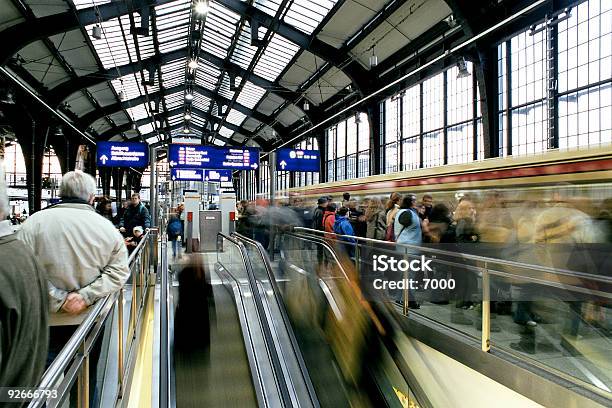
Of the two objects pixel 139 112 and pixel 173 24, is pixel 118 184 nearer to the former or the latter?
pixel 139 112

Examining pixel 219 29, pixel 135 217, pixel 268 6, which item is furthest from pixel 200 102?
pixel 135 217

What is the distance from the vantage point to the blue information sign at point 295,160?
18250 mm

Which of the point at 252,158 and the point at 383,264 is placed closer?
the point at 383,264

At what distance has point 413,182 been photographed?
439 inches

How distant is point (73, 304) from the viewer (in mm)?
2559

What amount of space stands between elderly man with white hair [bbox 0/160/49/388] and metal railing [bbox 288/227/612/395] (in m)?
3.38

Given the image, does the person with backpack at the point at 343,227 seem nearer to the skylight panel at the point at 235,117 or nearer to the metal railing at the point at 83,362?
the metal railing at the point at 83,362

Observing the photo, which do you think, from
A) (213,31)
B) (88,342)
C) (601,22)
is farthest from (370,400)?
(213,31)

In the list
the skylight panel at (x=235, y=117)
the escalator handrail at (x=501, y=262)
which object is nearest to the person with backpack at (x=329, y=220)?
the escalator handrail at (x=501, y=262)

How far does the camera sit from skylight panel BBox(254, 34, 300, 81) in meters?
20.5

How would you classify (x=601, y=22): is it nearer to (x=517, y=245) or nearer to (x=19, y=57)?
(x=517, y=245)

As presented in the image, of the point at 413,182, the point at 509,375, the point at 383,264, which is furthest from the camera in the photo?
the point at 413,182

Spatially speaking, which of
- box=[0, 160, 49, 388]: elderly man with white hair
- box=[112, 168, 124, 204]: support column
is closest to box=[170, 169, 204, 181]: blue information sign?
box=[112, 168, 124, 204]: support column

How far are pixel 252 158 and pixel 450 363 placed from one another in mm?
12950
